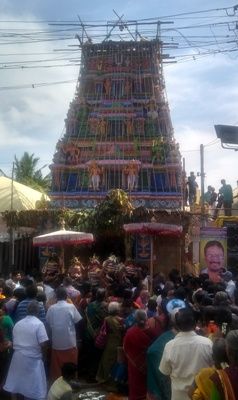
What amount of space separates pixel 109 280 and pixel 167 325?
555 cm

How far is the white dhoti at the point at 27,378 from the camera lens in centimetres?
670

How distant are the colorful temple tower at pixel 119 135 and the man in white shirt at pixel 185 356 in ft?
69.3

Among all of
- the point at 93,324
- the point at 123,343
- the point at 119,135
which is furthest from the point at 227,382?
the point at 119,135

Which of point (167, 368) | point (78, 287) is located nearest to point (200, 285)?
point (78, 287)

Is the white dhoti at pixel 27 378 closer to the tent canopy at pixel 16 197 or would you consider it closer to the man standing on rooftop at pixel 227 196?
the man standing on rooftop at pixel 227 196

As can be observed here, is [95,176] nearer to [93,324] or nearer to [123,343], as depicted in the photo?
[93,324]

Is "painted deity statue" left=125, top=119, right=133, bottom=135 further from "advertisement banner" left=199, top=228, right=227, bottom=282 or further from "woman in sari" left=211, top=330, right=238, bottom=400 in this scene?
"woman in sari" left=211, top=330, right=238, bottom=400

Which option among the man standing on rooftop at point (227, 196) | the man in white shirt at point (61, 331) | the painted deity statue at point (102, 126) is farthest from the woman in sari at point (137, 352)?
the painted deity statue at point (102, 126)

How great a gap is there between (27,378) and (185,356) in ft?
8.45

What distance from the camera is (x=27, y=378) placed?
6.71m

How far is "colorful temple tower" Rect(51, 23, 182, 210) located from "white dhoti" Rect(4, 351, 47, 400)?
768 inches

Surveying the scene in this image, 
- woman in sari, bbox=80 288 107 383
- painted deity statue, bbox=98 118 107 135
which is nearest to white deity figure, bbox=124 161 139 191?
painted deity statue, bbox=98 118 107 135

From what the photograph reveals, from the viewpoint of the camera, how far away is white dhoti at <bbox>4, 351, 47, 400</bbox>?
22.0 feet

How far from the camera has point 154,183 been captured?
27250mm
